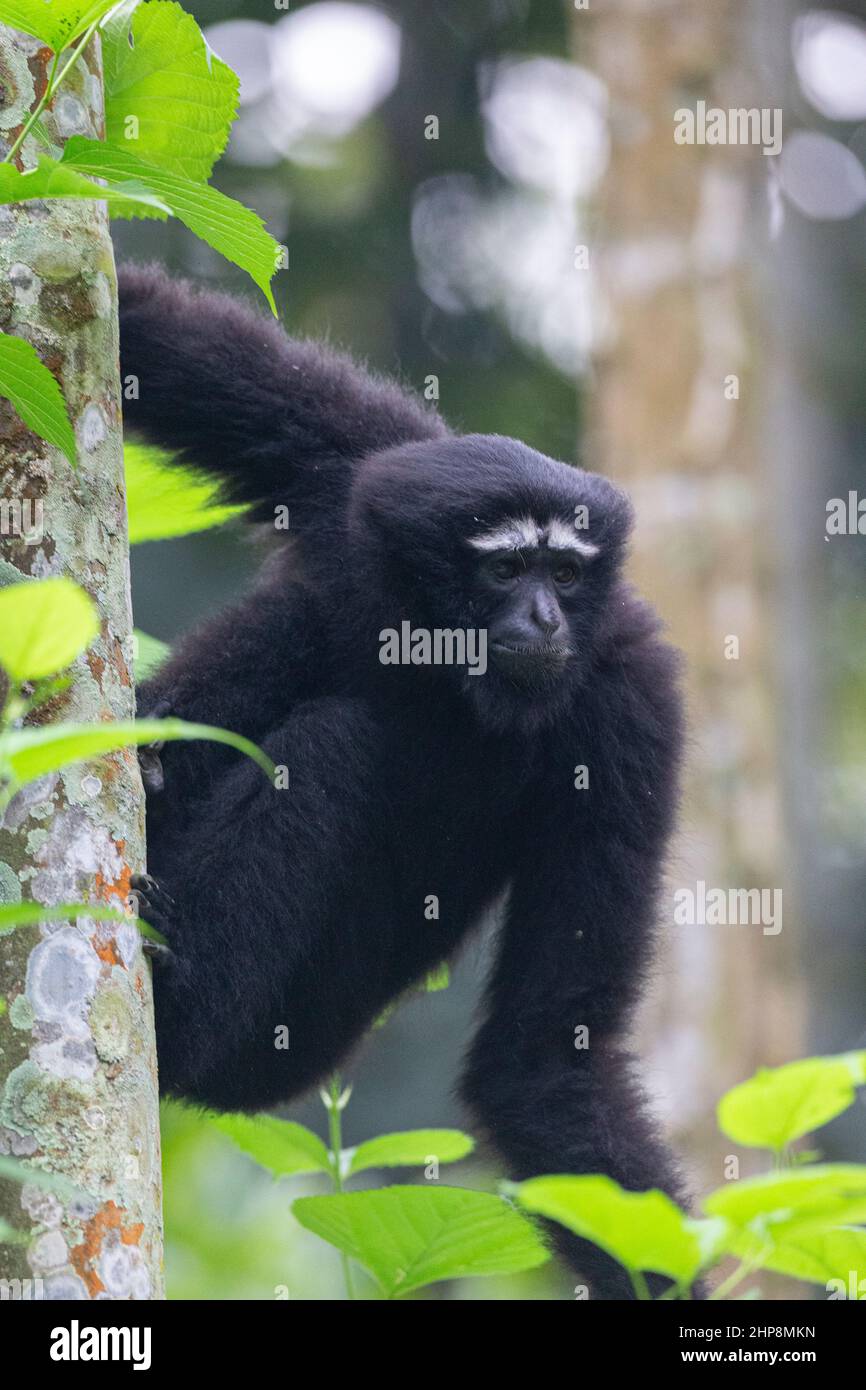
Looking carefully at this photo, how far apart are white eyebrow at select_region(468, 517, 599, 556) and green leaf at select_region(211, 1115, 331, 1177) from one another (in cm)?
220

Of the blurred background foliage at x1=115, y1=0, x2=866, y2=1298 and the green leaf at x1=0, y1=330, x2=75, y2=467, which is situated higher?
the blurred background foliage at x1=115, y1=0, x2=866, y2=1298

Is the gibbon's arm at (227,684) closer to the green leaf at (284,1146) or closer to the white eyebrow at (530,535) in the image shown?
the white eyebrow at (530,535)

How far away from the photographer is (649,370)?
1009cm

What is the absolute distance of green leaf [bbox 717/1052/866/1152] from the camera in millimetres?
1710

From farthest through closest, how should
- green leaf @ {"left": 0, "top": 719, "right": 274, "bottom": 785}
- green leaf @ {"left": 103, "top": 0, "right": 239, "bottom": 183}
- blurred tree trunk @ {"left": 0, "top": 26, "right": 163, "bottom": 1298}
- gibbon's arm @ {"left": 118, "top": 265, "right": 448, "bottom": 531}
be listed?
1. gibbon's arm @ {"left": 118, "top": 265, "right": 448, "bottom": 531}
2. green leaf @ {"left": 103, "top": 0, "right": 239, "bottom": 183}
3. blurred tree trunk @ {"left": 0, "top": 26, "right": 163, "bottom": 1298}
4. green leaf @ {"left": 0, "top": 719, "right": 274, "bottom": 785}

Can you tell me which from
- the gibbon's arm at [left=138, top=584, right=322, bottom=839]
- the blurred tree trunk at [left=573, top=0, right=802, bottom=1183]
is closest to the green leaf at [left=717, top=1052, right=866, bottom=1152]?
the gibbon's arm at [left=138, top=584, right=322, bottom=839]

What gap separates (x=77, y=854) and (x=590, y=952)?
2.58 meters

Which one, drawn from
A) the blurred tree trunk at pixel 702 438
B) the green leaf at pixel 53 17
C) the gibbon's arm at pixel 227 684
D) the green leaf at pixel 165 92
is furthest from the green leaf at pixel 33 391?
the blurred tree trunk at pixel 702 438

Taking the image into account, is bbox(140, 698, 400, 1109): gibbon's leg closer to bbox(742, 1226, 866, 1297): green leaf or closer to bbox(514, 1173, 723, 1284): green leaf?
bbox(742, 1226, 866, 1297): green leaf

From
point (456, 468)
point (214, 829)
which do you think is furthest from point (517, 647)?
point (214, 829)

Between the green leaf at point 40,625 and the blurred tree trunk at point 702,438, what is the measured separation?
7923mm

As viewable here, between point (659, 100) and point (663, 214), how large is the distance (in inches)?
33.3

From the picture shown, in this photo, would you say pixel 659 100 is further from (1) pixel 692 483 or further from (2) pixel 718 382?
(1) pixel 692 483

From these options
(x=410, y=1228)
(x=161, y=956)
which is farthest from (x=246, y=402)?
(x=410, y=1228)
